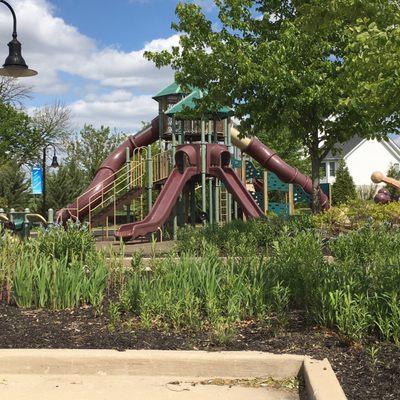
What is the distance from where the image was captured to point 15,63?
9.15 m

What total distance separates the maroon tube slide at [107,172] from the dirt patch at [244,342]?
1584cm

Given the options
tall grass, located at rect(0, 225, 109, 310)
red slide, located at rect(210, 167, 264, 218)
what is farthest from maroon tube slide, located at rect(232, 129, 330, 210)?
tall grass, located at rect(0, 225, 109, 310)

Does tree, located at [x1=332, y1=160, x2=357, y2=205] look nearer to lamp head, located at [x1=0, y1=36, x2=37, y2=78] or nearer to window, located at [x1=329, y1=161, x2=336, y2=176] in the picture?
window, located at [x1=329, y1=161, x2=336, y2=176]

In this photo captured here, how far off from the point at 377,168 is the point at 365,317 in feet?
187

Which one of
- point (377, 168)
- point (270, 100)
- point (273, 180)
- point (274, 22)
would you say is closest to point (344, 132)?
point (270, 100)

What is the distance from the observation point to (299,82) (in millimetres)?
11602

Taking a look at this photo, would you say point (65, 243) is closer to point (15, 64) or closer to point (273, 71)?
point (15, 64)

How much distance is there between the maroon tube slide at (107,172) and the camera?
69.3ft

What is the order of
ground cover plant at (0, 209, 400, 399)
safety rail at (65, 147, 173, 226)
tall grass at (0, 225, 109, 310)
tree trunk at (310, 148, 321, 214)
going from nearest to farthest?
ground cover plant at (0, 209, 400, 399), tall grass at (0, 225, 109, 310), tree trunk at (310, 148, 321, 214), safety rail at (65, 147, 173, 226)

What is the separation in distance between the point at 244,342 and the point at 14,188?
120ft

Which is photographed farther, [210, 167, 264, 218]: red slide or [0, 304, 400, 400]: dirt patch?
[210, 167, 264, 218]: red slide

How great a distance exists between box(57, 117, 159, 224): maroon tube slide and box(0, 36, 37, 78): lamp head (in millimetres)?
11547

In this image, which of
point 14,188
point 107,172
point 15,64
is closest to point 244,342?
point 15,64

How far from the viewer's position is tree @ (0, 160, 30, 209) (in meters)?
38.0
